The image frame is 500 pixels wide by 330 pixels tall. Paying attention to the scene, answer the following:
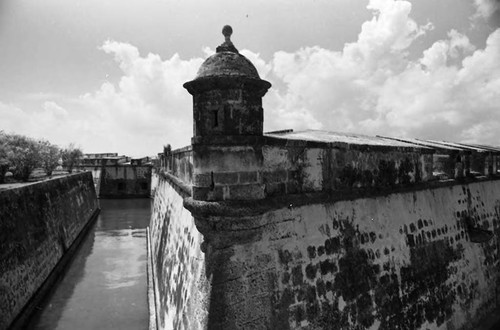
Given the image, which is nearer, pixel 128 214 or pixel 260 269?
pixel 260 269

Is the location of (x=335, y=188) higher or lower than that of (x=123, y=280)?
higher

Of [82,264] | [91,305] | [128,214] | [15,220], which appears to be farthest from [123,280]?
[128,214]

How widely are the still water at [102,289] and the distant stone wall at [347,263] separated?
475 cm

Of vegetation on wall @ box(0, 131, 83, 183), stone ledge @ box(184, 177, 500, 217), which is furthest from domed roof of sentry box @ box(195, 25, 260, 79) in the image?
vegetation on wall @ box(0, 131, 83, 183)

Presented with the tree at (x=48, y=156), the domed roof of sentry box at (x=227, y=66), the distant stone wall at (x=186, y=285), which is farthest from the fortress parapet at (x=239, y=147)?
the tree at (x=48, y=156)

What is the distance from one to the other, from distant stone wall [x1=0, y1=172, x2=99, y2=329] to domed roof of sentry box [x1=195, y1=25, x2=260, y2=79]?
318 inches

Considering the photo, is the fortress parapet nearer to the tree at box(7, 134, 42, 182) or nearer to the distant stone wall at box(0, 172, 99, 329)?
the distant stone wall at box(0, 172, 99, 329)

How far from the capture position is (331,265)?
478cm

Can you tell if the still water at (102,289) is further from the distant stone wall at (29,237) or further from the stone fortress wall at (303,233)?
the stone fortress wall at (303,233)

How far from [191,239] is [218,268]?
5.91ft

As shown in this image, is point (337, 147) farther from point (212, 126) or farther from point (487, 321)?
point (487, 321)

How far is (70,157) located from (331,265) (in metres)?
39.3

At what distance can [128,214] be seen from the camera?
26.8 m

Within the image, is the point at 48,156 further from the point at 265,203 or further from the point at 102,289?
the point at 265,203
